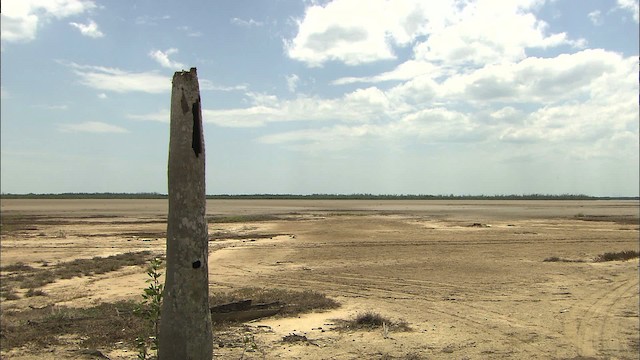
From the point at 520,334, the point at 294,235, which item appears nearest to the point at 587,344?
the point at 520,334

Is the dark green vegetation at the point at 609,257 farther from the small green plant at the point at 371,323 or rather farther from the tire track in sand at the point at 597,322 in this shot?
the small green plant at the point at 371,323

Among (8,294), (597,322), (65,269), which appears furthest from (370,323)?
(65,269)

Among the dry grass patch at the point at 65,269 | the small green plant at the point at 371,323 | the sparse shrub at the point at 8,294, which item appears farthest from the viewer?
the dry grass patch at the point at 65,269

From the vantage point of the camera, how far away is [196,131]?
489cm

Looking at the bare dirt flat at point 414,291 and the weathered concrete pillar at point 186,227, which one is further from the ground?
the weathered concrete pillar at point 186,227

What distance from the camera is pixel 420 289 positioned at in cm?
1406

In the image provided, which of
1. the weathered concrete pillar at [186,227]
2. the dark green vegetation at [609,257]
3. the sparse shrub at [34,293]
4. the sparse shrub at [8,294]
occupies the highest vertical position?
the weathered concrete pillar at [186,227]

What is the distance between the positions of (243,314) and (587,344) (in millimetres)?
6240

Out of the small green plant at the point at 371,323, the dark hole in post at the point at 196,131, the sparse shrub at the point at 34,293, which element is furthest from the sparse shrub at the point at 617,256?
the dark hole in post at the point at 196,131

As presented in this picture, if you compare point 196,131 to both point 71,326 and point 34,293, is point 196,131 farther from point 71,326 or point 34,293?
point 34,293

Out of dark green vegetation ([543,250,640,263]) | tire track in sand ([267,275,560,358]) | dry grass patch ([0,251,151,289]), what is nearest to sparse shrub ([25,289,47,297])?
dry grass patch ([0,251,151,289])

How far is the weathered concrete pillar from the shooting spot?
15.7ft

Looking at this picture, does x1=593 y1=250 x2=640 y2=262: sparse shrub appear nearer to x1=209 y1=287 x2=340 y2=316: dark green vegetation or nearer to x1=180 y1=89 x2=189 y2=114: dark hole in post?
x1=209 y1=287 x2=340 y2=316: dark green vegetation

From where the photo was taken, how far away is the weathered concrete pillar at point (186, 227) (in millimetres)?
4789
